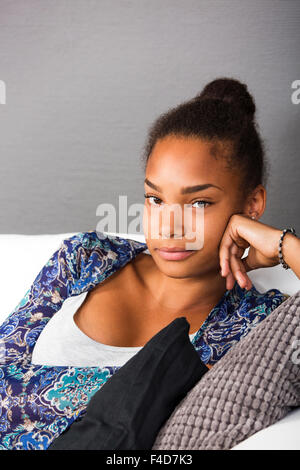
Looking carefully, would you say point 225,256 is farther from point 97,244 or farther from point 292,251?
point 97,244

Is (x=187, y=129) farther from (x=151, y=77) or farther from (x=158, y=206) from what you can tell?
(x=151, y=77)

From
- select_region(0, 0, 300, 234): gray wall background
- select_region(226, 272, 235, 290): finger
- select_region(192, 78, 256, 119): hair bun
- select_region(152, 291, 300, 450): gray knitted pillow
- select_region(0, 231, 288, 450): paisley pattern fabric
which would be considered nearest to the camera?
select_region(152, 291, 300, 450): gray knitted pillow

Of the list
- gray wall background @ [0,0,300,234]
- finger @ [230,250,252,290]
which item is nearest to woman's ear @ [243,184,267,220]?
finger @ [230,250,252,290]

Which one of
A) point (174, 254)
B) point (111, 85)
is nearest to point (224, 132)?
point (174, 254)

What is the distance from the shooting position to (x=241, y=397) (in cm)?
85

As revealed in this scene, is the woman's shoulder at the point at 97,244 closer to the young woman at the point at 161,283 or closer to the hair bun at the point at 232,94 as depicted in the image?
the young woman at the point at 161,283

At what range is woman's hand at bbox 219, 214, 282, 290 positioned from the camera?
1.17 metres

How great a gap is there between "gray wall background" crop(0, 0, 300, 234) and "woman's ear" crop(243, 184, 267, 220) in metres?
0.72

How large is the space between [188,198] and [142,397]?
16.6 inches

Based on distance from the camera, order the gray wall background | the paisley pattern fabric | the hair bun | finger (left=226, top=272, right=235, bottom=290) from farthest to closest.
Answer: the gray wall background, the hair bun, finger (left=226, top=272, right=235, bottom=290), the paisley pattern fabric

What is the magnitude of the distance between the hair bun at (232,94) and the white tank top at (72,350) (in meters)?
0.54

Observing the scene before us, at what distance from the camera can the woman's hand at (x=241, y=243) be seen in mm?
1171

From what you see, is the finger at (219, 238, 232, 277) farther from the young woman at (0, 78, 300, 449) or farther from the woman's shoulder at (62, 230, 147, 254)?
the woman's shoulder at (62, 230, 147, 254)

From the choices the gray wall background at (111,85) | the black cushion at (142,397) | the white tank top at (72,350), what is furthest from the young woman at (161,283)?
the gray wall background at (111,85)
